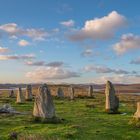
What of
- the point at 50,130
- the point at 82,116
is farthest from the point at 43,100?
the point at 50,130

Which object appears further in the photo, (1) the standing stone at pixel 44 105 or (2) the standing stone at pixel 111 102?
(2) the standing stone at pixel 111 102

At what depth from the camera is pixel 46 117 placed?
35.5 meters

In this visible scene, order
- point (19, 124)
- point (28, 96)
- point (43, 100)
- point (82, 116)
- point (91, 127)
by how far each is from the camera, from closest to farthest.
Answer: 1. point (91, 127)
2. point (19, 124)
3. point (43, 100)
4. point (82, 116)
5. point (28, 96)

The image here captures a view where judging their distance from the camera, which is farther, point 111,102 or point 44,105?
point 111,102

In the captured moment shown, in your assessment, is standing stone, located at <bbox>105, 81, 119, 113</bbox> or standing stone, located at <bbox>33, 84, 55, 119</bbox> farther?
standing stone, located at <bbox>105, 81, 119, 113</bbox>

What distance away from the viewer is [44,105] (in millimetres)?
36438

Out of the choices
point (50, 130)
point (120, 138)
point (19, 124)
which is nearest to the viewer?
point (120, 138)

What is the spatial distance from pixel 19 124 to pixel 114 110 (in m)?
14.6

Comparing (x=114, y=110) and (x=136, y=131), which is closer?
(x=136, y=131)

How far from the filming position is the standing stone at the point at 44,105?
3572 cm

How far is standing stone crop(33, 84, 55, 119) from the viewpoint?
35.7 metres

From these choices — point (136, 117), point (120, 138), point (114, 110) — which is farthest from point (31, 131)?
point (114, 110)

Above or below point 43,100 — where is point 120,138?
below

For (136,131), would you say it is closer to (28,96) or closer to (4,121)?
(4,121)
